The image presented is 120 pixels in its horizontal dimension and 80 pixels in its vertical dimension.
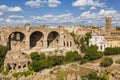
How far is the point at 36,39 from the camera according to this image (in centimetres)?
6203

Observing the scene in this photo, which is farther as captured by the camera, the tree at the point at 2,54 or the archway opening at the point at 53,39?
the archway opening at the point at 53,39

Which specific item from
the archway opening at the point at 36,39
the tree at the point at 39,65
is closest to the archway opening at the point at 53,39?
the archway opening at the point at 36,39

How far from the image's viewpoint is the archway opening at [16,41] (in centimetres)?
5759

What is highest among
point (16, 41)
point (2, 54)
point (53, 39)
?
point (53, 39)

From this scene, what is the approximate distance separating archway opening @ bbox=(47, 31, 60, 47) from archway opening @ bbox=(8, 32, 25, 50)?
22.7 feet

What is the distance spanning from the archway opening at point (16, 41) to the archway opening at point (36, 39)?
299 cm

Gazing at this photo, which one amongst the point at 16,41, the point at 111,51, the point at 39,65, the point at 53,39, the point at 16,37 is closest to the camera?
the point at 39,65

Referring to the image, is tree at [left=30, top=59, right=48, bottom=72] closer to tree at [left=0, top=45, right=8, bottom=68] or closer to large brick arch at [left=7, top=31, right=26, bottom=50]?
tree at [left=0, top=45, right=8, bottom=68]

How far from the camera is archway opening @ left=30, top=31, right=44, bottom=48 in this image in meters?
61.5

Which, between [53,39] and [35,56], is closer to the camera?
[35,56]

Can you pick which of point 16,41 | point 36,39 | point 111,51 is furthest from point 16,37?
point 111,51

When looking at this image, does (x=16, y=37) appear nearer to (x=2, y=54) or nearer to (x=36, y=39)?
(x=36, y=39)

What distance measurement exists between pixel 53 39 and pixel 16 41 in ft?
31.1

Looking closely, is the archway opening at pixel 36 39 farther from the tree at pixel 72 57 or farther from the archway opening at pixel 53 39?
the tree at pixel 72 57
